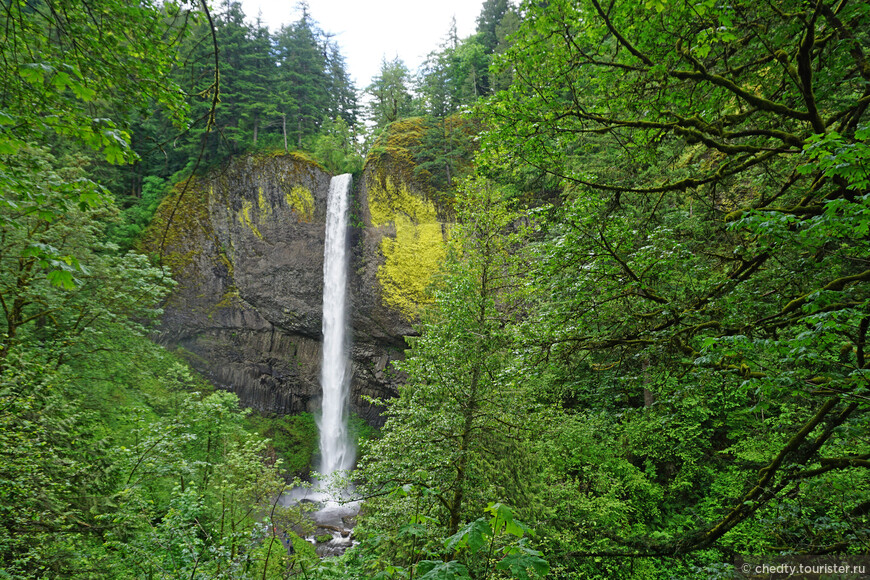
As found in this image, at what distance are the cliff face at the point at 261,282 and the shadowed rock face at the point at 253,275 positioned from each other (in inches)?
2.2

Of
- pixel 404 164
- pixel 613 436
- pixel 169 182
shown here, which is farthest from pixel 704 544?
pixel 169 182

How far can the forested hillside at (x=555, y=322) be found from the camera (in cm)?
266

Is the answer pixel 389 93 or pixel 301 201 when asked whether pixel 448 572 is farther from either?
pixel 389 93

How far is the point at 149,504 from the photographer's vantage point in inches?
213

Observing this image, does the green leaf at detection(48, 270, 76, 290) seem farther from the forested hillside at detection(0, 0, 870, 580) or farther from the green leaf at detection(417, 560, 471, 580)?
the green leaf at detection(417, 560, 471, 580)

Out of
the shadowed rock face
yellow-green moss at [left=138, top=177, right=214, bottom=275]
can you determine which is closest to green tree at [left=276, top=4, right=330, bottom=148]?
the shadowed rock face

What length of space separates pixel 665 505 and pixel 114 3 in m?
12.1

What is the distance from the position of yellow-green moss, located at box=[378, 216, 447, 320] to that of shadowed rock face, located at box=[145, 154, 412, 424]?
8.13 ft

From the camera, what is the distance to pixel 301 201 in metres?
22.0

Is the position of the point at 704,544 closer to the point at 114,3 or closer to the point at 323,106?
the point at 114,3

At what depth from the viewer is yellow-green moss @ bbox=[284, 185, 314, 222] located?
22.0 metres

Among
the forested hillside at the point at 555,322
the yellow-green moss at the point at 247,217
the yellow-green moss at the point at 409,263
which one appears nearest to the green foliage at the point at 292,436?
the yellow-green moss at the point at 409,263

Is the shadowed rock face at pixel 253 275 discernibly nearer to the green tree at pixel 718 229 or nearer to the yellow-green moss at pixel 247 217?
the yellow-green moss at pixel 247 217

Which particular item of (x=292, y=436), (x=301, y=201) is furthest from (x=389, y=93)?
(x=292, y=436)
